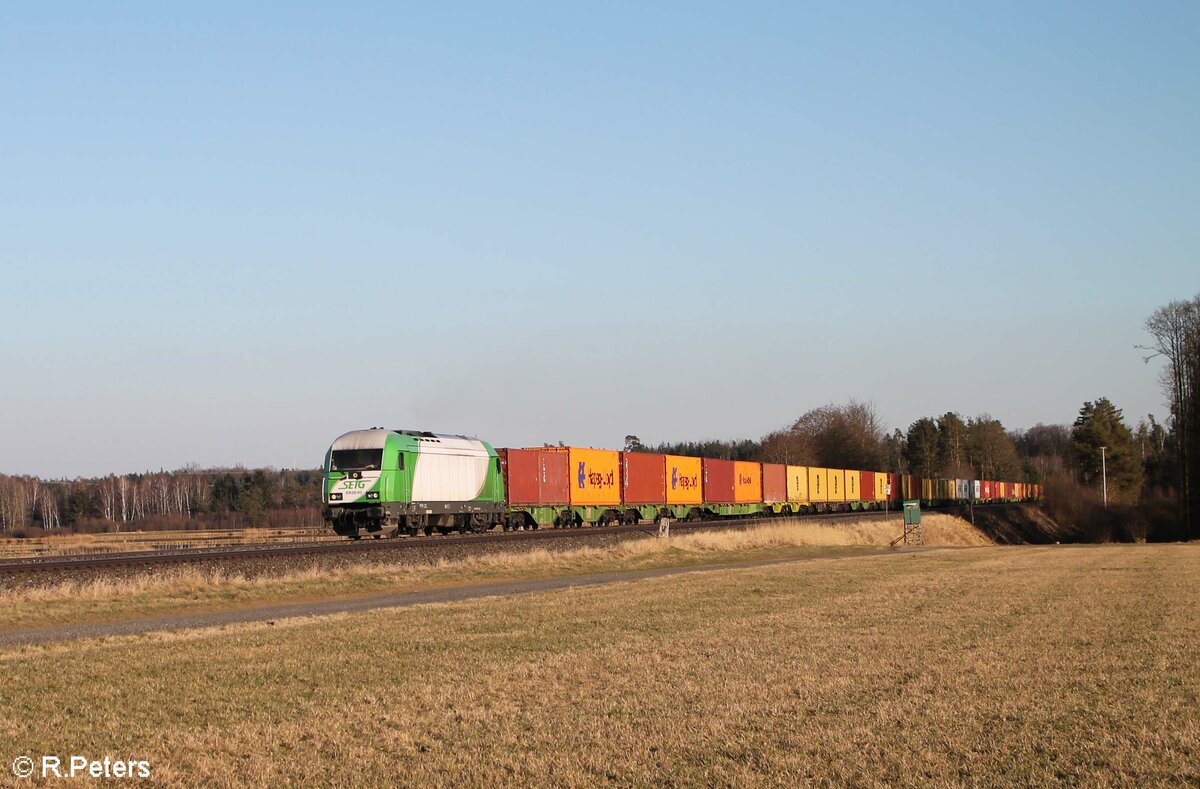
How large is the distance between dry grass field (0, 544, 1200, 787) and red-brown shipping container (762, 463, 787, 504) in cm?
5166

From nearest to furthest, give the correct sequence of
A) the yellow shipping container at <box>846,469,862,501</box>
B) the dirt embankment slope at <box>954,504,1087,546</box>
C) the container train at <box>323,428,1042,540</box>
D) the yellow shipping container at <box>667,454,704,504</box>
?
1. the container train at <box>323,428,1042,540</box>
2. the yellow shipping container at <box>667,454,704,504</box>
3. the dirt embankment slope at <box>954,504,1087,546</box>
4. the yellow shipping container at <box>846,469,862,501</box>

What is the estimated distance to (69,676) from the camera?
11.9 metres

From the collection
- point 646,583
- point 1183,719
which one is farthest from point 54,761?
point 646,583

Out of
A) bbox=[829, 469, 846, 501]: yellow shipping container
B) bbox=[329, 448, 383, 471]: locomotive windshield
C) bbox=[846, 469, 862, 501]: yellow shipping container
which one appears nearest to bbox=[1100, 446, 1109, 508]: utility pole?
bbox=[846, 469, 862, 501]: yellow shipping container

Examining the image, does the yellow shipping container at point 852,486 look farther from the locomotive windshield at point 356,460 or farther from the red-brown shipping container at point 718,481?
the locomotive windshield at point 356,460

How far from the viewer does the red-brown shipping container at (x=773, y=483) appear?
70.0 metres

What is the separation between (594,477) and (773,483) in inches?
855

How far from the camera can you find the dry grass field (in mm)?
7848

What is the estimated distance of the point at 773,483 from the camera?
233ft

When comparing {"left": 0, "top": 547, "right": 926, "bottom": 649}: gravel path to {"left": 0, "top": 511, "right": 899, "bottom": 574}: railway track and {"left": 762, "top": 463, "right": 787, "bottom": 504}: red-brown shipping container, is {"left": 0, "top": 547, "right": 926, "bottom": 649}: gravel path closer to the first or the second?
{"left": 0, "top": 511, "right": 899, "bottom": 574}: railway track

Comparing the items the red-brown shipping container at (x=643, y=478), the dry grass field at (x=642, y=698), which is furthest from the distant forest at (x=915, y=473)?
the dry grass field at (x=642, y=698)

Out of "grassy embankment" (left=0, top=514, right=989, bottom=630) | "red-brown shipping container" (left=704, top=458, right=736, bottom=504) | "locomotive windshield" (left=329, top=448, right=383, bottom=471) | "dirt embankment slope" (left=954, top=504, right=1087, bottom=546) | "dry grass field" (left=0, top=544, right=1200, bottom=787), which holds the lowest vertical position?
"dirt embankment slope" (left=954, top=504, right=1087, bottom=546)

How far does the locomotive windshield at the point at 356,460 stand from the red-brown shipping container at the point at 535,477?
9795 millimetres

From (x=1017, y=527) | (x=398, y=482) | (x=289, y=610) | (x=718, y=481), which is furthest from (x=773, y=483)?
(x=289, y=610)
